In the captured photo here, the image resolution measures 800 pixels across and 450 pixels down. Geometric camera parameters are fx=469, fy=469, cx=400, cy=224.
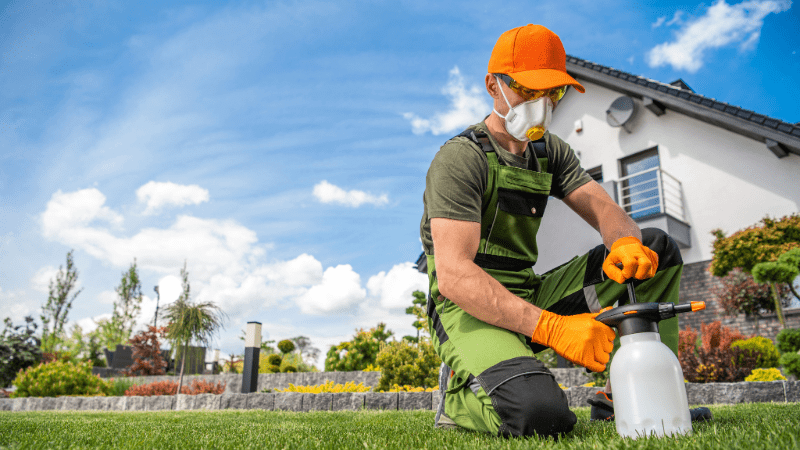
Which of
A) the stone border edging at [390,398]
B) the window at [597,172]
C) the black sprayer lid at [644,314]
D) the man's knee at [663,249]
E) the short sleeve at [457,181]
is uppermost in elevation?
the window at [597,172]

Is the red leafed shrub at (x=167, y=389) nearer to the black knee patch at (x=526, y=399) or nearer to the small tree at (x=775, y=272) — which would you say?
the black knee patch at (x=526, y=399)

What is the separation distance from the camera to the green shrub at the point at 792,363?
5.83 metres

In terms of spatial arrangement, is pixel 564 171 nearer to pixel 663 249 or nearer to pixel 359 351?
pixel 663 249

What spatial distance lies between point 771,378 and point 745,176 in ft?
19.9

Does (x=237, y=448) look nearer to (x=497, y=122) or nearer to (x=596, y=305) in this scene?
(x=596, y=305)

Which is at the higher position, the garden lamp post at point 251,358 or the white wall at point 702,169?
the white wall at point 702,169

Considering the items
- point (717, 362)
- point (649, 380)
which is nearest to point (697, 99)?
point (717, 362)

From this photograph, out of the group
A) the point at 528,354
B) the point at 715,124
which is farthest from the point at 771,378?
Answer: the point at 715,124

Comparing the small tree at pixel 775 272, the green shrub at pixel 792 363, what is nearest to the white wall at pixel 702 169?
the small tree at pixel 775 272

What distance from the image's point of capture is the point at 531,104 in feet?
8.08

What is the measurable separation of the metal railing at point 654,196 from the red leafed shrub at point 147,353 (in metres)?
14.1

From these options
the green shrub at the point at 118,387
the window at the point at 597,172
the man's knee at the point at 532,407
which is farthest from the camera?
the window at the point at 597,172

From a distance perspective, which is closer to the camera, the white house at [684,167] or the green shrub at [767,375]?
the green shrub at [767,375]

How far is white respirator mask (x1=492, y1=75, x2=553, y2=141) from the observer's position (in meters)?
2.46
